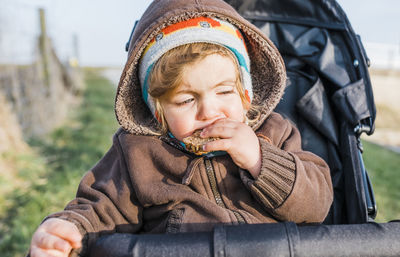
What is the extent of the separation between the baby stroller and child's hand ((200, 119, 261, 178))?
0.29 metres

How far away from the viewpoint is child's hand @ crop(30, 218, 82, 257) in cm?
124

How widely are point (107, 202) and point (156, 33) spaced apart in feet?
2.42

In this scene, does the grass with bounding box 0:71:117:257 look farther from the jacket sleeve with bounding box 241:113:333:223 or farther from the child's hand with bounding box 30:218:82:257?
the jacket sleeve with bounding box 241:113:333:223

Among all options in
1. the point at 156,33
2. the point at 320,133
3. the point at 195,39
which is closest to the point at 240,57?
the point at 195,39

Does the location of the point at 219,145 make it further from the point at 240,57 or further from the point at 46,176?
the point at 46,176

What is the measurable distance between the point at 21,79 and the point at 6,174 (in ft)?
8.14

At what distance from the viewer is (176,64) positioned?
148 cm

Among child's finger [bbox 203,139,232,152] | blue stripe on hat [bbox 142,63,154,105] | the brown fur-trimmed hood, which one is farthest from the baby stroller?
blue stripe on hat [bbox 142,63,154,105]

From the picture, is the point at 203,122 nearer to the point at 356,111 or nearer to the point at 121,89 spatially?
the point at 121,89

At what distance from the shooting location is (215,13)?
A: 1.53m

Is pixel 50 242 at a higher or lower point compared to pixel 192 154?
lower

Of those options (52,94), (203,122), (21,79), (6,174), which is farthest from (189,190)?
(52,94)

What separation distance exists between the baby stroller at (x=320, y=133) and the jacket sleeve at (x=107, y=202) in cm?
32

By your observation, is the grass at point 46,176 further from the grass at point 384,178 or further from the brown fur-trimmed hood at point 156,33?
the grass at point 384,178
